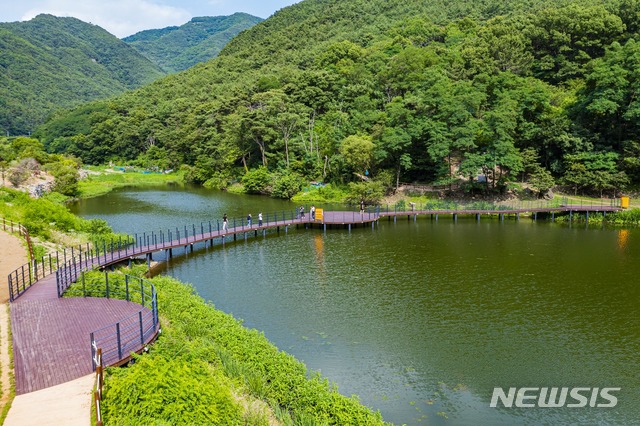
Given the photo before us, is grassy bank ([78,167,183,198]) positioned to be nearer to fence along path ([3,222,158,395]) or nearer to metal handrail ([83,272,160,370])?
fence along path ([3,222,158,395])

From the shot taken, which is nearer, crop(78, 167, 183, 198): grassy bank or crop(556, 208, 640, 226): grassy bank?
crop(556, 208, 640, 226): grassy bank

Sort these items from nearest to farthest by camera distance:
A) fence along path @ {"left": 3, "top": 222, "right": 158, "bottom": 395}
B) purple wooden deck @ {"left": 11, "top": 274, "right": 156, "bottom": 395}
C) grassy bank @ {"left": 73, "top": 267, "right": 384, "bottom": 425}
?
1. grassy bank @ {"left": 73, "top": 267, "right": 384, "bottom": 425}
2. purple wooden deck @ {"left": 11, "top": 274, "right": 156, "bottom": 395}
3. fence along path @ {"left": 3, "top": 222, "right": 158, "bottom": 395}

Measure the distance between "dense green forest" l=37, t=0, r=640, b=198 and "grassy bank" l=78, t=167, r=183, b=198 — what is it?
5.37m

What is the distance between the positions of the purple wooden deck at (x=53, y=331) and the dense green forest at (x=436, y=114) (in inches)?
1588

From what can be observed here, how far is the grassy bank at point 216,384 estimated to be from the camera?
10.9 m

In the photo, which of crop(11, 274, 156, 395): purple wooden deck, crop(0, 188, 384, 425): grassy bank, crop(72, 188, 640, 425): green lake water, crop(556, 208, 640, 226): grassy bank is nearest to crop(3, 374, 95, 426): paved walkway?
crop(11, 274, 156, 395): purple wooden deck

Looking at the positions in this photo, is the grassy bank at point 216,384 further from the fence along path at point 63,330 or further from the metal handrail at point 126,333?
the fence along path at point 63,330

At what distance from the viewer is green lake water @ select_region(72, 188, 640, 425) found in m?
15.6

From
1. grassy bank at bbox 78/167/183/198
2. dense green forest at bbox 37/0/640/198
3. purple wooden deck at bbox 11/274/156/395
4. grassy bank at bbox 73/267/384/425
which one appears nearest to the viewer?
grassy bank at bbox 73/267/384/425

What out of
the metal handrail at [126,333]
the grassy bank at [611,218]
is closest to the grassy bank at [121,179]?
the metal handrail at [126,333]

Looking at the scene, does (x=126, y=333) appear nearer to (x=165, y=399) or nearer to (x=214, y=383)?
(x=214, y=383)

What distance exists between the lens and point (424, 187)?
188 feet

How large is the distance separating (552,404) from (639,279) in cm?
1568

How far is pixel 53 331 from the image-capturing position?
16297 mm
